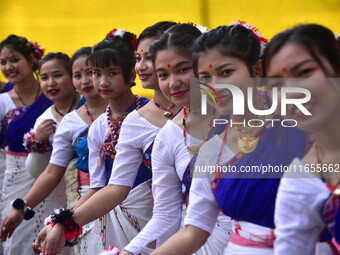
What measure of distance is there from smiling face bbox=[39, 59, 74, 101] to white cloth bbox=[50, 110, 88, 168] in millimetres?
454

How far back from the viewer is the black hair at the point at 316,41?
1.32 m

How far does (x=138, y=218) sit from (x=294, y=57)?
147 centimetres

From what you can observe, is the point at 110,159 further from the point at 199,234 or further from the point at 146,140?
the point at 199,234

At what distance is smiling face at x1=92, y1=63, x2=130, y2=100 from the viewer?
8.71 ft

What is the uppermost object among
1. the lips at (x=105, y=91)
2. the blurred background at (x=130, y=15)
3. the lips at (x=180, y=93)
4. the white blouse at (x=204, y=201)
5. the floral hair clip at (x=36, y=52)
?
the blurred background at (x=130, y=15)

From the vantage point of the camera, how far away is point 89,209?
2.23 meters

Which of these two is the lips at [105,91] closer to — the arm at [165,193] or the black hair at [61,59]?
the arm at [165,193]

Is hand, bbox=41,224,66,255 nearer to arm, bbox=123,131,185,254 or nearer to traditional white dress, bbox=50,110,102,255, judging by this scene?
arm, bbox=123,131,185,254

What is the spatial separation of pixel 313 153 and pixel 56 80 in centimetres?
270

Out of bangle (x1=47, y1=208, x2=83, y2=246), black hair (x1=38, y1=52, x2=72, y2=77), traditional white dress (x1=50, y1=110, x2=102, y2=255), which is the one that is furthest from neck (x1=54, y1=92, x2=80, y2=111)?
bangle (x1=47, y1=208, x2=83, y2=246)

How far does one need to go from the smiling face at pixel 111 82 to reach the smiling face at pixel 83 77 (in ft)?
1.80

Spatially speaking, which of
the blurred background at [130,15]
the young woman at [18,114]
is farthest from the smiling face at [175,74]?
the young woman at [18,114]

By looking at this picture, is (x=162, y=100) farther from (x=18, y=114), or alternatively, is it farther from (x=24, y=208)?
(x=18, y=114)

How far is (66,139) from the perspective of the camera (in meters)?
3.33
